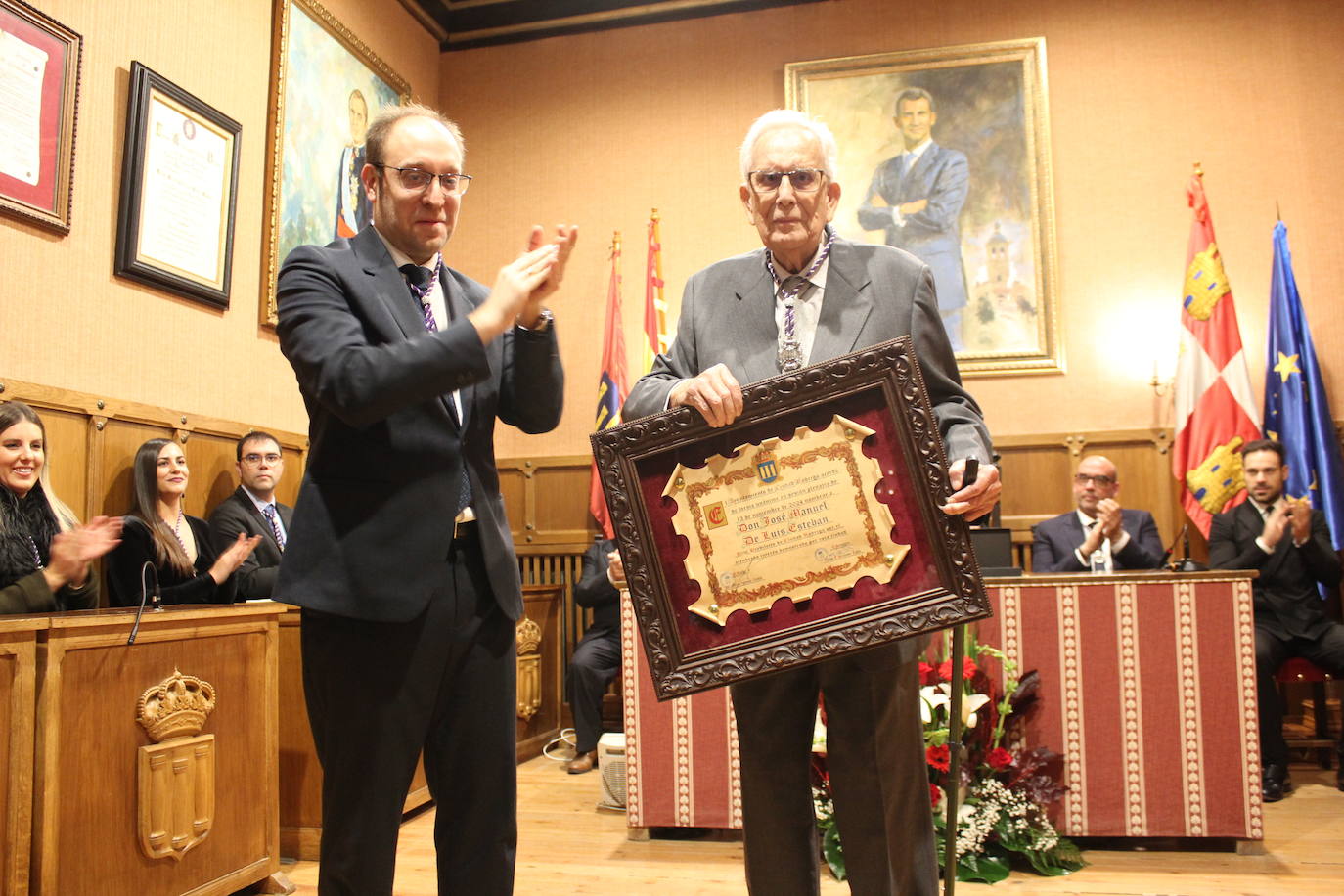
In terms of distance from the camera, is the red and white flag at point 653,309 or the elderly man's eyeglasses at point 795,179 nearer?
the elderly man's eyeglasses at point 795,179

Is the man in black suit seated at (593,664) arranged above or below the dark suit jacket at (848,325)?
below

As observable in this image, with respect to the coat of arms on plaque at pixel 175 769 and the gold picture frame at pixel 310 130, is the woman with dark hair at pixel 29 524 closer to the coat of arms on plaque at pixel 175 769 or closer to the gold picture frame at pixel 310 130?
the coat of arms on plaque at pixel 175 769

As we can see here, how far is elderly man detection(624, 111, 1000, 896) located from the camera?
5.21 feet

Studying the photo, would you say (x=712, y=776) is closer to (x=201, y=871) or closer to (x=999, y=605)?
(x=999, y=605)

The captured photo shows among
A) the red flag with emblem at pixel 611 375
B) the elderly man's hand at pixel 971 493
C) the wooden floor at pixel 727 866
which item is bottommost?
the wooden floor at pixel 727 866

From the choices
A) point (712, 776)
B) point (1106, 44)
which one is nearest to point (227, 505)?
point (712, 776)

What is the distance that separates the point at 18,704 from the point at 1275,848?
3.62m

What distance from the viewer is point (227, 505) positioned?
4.31 metres

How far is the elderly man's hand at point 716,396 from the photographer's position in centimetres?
151

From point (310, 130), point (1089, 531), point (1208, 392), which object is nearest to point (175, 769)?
point (310, 130)

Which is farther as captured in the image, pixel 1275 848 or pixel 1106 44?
pixel 1106 44

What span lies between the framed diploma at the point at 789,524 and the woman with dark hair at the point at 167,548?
90.8 inches

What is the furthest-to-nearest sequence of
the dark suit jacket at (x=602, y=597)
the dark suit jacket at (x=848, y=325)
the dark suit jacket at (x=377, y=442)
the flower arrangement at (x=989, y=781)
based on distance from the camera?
the dark suit jacket at (x=602, y=597), the flower arrangement at (x=989, y=781), the dark suit jacket at (x=848, y=325), the dark suit jacket at (x=377, y=442)

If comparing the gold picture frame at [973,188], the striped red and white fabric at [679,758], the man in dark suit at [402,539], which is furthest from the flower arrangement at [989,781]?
the gold picture frame at [973,188]
